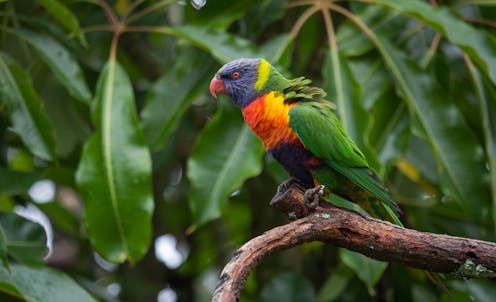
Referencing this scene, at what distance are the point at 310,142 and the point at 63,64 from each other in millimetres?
1531

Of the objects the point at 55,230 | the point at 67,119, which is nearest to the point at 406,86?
the point at 67,119

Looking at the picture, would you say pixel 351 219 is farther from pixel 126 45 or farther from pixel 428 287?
pixel 126 45

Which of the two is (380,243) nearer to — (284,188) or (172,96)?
(284,188)

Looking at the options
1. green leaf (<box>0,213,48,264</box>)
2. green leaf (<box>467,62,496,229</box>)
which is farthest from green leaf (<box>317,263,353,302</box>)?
green leaf (<box>0,213,48,264</box>)

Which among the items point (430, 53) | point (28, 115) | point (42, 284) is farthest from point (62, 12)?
point (430, 53)

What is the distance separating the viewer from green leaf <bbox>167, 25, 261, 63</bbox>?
4.00 meters

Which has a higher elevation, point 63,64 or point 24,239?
point 63,64

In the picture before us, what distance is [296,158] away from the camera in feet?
10.6

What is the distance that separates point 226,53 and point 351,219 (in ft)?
5.15

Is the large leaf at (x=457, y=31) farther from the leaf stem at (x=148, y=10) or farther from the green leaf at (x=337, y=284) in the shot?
the green leaf at (x=337, y=284)

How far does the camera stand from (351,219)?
106 inches

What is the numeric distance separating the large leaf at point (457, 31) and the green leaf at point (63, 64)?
1592mm

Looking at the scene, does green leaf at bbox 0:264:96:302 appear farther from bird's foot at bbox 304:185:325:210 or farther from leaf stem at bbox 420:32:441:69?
leaf stem at bbox 420:32:441:69

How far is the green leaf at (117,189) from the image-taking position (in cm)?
375
